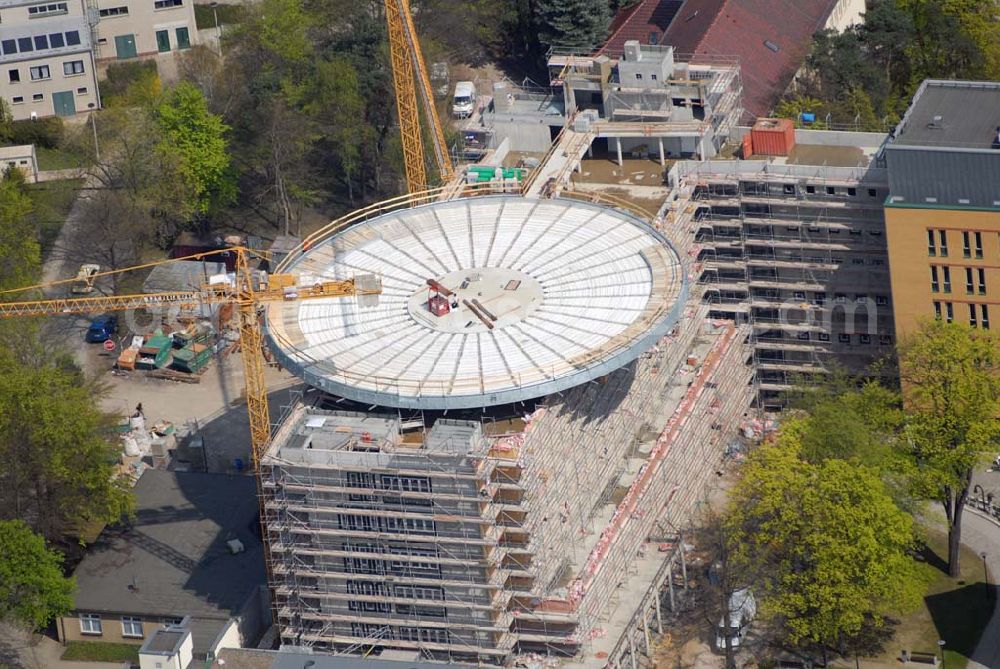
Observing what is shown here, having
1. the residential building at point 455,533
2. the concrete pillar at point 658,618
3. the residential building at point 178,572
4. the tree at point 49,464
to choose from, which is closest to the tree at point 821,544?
the concrete pillar at point 658,618

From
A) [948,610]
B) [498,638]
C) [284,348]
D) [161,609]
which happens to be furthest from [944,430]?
[161,609]

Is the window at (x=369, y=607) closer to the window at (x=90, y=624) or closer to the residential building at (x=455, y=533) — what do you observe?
the residential building at (x=455, y=533)

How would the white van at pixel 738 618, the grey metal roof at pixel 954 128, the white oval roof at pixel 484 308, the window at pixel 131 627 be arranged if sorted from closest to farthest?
the white oval roof at pixel 484 308, the white van at pixel 738 618, the window at pixel 131 627, the grey metal roof at pixel 954 128

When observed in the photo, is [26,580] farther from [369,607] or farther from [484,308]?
[484,308]

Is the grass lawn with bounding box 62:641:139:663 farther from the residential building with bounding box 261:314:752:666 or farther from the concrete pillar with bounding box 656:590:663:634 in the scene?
the concrete pillar with bounding box 656:590:663:634

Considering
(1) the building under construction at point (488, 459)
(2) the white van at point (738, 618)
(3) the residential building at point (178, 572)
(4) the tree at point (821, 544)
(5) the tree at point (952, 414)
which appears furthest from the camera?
(5) the tree at point (952, 414)

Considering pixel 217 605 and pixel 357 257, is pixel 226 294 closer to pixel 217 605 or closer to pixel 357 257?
pixel 357 257

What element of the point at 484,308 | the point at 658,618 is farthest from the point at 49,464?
the point at 658,618
